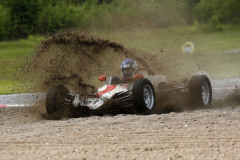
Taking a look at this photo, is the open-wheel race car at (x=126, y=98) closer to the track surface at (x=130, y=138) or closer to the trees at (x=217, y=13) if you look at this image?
the track surface at (x=130, y=138)

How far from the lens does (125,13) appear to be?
80.1 ft

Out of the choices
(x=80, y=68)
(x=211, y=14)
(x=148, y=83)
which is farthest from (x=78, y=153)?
(x=211, y=14)

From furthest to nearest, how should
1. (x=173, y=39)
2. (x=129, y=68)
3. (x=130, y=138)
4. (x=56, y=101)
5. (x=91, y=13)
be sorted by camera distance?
(x=173, y=39) < (x=91, y=13) < (x=129, y=68) < (x=56, y=101) < (x=130, y=138)

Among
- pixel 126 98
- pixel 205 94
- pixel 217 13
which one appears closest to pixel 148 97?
pixel 126 98

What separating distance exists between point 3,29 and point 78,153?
96.2ft

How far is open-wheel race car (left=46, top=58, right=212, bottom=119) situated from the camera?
10.5m

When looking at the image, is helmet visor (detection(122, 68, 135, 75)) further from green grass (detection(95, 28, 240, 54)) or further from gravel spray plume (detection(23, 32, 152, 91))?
green grass (detection(95, 28, 240, 54))

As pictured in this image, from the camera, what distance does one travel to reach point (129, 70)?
11898 millimetres

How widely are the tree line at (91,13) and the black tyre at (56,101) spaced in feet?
42.4

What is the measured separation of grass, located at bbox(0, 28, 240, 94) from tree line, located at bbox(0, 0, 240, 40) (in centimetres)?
76

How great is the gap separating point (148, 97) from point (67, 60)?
9.35 feet

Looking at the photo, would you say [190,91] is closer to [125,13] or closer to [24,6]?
[125,13]

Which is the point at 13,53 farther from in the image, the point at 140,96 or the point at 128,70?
the point at 140,96

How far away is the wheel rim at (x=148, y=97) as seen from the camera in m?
10.9
